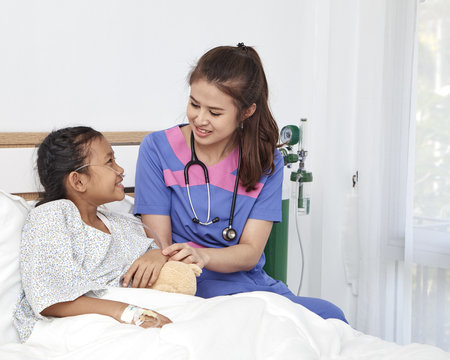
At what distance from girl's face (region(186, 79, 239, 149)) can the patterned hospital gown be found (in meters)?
0.42

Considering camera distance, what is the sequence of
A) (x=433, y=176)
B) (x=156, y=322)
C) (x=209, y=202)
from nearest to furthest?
(x=156, y=322)
(x=209, y=202)
(x=433, y=176)

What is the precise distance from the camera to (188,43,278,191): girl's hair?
169 centimetres

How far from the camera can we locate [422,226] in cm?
240

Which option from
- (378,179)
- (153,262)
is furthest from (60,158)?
(378,179)

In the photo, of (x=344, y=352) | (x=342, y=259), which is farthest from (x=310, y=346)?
(x=342, y=259)

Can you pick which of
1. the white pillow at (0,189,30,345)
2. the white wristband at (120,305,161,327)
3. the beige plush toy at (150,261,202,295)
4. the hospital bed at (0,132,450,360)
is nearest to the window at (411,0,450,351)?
the hospital bed at (0,132,450,360)

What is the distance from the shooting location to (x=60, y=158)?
1.53 metres

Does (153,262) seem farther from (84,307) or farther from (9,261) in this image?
(9,261)

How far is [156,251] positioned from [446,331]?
1470 mm

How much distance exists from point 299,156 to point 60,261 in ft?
4.37

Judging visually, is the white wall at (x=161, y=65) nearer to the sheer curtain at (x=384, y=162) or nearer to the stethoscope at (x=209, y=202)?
the sheer curtain at (x=384, y=162)

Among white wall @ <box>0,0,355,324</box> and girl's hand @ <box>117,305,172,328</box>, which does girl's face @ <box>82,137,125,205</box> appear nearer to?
girl's hand @ <box>117,305,172,328</box>

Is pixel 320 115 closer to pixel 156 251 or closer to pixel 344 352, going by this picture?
A: pixel 156 251

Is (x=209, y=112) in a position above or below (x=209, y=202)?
above
